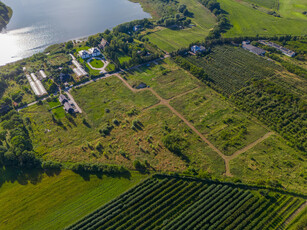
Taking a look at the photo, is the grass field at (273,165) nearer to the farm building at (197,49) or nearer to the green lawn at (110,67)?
the farm building at (197,49)

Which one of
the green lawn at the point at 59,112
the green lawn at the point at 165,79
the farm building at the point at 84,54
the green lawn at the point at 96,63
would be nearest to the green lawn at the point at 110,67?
the green lawn at the point at 96,63

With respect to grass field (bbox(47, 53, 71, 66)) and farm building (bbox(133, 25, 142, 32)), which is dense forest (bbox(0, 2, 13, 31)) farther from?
farm building (bbox(133, 25, 142, 32))

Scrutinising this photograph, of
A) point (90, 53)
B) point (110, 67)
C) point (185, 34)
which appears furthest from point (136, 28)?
point (110, 67)

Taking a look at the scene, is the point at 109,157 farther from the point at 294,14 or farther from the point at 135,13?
the point at 294,14

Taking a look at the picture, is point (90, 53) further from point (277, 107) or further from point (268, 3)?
point (268, 3)

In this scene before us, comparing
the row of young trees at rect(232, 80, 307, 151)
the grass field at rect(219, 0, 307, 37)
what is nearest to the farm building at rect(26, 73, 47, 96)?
the row of young trees at rect(232, 80, 307, 151)
